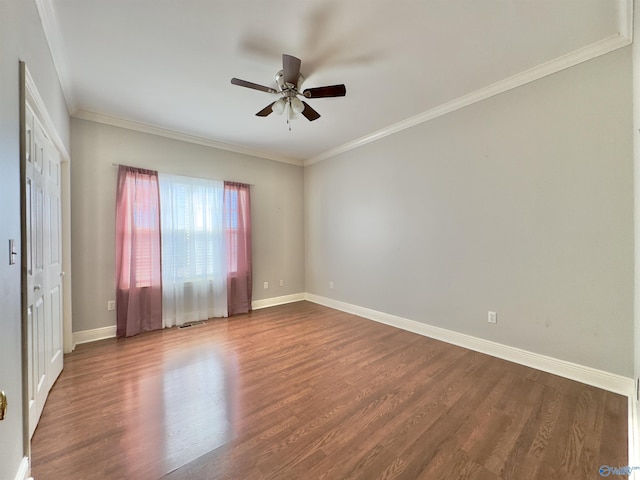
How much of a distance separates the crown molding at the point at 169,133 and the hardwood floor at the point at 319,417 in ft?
9.03

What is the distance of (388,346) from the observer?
299 centimetres

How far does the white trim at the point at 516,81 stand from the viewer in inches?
81.7

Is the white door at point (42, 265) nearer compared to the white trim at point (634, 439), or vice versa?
the white trim at point (634, 439)

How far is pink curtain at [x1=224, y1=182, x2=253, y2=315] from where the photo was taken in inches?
167

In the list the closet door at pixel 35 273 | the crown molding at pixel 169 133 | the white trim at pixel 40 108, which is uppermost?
the crown molding at pixel 169 133

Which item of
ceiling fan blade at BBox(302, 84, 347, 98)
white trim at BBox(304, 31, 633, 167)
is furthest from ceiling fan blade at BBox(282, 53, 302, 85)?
white trim at BBox(304, 31, 633, 167)

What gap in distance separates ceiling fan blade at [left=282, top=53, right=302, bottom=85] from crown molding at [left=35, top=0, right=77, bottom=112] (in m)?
1.54

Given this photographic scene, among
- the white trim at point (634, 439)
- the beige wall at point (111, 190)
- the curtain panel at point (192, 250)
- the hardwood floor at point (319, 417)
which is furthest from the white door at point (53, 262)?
the white trim at point (634, 439)

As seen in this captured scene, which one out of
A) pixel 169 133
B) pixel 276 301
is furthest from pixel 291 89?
pixel 276 301

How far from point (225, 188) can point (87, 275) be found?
2092mm

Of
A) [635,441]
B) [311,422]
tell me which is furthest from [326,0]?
[635,441]

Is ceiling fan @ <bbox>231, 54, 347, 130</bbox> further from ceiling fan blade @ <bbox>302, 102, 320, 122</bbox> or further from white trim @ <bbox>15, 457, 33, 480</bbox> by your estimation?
white trim @ <bbox>15, 457, 33, 480</bbox>

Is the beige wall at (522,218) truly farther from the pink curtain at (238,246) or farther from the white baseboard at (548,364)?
the pink curtain at (238,246)

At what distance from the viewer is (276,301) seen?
16.0 feet
